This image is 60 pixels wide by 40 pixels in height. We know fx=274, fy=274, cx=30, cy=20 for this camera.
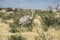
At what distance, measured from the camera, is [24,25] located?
21.5m

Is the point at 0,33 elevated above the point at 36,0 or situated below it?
below

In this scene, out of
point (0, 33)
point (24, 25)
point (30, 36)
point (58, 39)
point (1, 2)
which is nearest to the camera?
point (58, 39)

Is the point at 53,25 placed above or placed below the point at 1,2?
below

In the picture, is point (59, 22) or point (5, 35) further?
point (59, 22)

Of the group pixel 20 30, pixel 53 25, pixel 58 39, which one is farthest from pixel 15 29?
pixel 58 39

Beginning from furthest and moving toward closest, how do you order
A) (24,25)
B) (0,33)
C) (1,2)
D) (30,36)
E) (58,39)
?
1. (24,25)
2. (1,2)
3. (0,33)
4. (30,36)
5. (58,39)

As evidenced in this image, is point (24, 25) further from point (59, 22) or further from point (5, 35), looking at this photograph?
point (5, 35)

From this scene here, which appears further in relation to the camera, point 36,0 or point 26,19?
point 26,19

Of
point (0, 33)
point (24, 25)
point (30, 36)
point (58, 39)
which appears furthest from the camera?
point (24, 25)

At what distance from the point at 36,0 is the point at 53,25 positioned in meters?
2.30

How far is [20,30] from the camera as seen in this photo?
Answer: 1927cm

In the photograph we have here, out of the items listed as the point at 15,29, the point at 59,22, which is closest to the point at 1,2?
the point at 15,29

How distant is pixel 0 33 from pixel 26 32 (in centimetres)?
179

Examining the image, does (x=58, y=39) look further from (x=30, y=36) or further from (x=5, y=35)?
(x=5, y=35)
